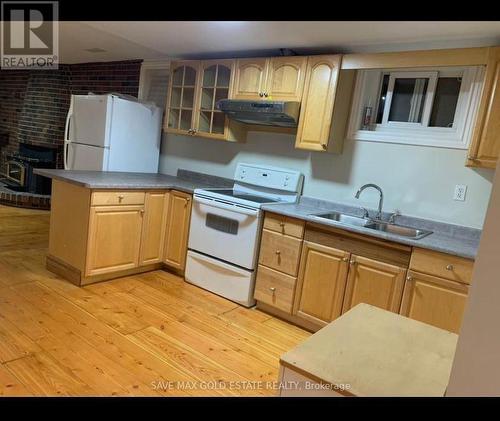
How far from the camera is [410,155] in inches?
112

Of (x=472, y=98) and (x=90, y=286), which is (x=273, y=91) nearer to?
(x=472, y=98)

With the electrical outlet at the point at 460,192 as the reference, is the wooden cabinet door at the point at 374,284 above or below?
below

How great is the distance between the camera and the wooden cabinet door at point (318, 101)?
2914 mm

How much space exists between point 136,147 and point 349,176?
7.53 ft

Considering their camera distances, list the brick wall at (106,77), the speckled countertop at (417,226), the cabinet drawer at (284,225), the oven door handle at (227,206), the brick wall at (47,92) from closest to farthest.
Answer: the speckled countertop at (417,226) → the cabinet drawer at (284,225) → the oven door handle at (227,206) → the brick wall at (106,77) → the brick wall at (47,92)

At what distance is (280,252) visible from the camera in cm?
293

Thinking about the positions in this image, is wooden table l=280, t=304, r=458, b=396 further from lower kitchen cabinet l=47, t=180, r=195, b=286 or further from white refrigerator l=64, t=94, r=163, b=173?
white refrigerator l=64, t=94, r=163, b=173

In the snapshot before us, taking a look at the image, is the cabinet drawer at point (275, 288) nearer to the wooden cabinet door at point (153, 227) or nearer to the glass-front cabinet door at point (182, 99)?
the wooden cabinet door at point (153, 227)

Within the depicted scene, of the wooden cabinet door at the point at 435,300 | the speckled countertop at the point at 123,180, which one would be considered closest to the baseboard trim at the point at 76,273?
the speckled countertop at the point at 123,180

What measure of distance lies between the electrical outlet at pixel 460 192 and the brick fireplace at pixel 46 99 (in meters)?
3.72

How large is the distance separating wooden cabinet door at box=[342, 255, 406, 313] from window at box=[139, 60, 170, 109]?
304cm

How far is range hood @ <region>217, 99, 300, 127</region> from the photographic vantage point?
3028mm

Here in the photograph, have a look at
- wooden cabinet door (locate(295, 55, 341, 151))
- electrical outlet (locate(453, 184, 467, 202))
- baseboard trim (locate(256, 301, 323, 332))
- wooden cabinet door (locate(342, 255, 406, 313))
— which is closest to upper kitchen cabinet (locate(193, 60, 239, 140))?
wooden cabinet door (locate(295, 55, 341, 151))

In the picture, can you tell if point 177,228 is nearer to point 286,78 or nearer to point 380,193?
point 286,78
